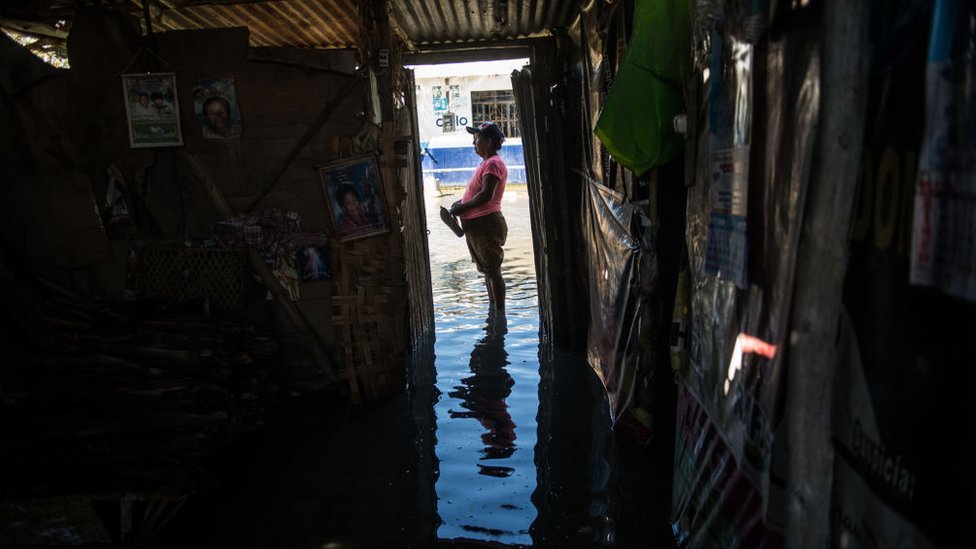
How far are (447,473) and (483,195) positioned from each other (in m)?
4.03

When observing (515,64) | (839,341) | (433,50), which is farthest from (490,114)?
(839,341)

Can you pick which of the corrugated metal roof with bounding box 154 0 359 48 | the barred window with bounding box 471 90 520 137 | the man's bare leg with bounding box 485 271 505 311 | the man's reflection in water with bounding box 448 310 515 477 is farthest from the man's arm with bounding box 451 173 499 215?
the barred window with bounding box 471 90 520 137

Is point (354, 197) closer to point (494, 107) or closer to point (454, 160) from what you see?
point (454, 160)

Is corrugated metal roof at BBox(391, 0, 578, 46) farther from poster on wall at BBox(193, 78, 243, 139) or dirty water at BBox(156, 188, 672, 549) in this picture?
dirty water at BBox(156, 188, 672, 549)

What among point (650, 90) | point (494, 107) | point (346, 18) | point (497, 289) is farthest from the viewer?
point (494, 107)

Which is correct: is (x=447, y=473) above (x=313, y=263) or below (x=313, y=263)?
below

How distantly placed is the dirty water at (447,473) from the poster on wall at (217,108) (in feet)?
6.89

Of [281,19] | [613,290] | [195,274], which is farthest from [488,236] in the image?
[195,274]

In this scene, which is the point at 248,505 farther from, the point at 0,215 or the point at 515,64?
the point at 515,64

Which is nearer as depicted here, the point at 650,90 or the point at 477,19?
the point at 650,90

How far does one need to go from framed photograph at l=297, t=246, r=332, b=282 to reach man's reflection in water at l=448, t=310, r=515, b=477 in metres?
1.37

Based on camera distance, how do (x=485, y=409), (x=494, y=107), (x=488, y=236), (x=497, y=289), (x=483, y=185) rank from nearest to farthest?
(x=485, y=409)
(x=483, y=185)
(x=488, y=236)
(x=497, y=289)
(x=494, y=107)

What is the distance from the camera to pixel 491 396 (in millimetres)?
5160

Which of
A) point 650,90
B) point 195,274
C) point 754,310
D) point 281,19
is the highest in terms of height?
point 281,19
